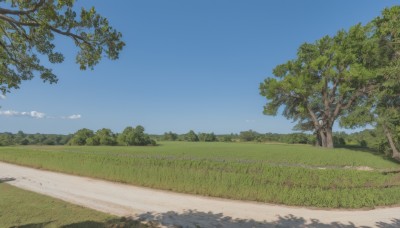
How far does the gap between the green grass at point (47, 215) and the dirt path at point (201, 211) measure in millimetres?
776

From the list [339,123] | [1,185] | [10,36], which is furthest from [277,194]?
[339,123]

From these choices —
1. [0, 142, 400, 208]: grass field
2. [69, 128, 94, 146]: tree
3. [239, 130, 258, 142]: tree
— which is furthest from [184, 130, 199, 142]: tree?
[0, 142, 400, 208]: grass field

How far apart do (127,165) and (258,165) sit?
32.1 feet

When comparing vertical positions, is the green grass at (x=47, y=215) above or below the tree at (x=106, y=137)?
below

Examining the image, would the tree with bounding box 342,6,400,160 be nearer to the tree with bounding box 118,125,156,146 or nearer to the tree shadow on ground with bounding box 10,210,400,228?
the tree shadow on ground with bounding box 10,210,400,228

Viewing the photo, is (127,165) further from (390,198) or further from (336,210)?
(390,198)

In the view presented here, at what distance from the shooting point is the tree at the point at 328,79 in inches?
1232

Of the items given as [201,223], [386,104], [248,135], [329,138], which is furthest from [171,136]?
[201,223]

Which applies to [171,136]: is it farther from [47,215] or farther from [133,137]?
[47,215]

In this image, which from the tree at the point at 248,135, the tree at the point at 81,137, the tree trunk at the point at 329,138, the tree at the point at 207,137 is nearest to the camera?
the tree trunk at the point at 329,138

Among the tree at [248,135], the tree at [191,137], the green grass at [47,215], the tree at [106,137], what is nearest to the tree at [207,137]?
the tree at [191,137]

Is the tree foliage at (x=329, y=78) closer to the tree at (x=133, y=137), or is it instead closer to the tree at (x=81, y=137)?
the tree at (x=133, y=137)

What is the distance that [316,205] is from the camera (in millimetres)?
11281

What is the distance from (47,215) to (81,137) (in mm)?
40509
